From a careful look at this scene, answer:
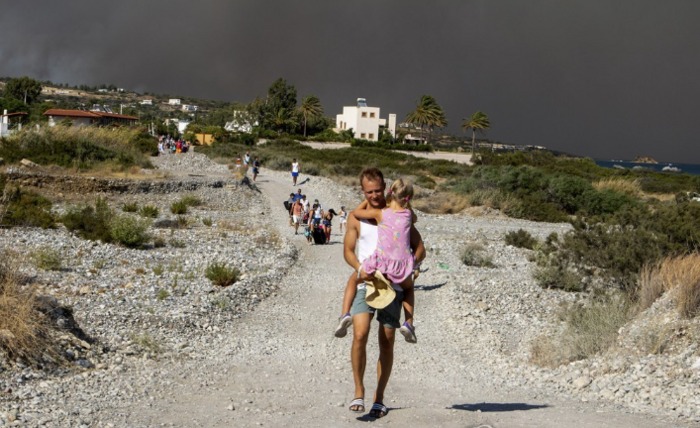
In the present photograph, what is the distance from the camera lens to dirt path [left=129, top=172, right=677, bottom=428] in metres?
6.29

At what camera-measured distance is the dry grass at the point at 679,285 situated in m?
8.66

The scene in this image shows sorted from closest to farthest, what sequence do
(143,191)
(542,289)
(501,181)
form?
(542,289) → (143,191) → (501,181)

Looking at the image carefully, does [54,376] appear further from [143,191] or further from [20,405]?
[143,191]

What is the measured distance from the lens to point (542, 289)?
1541 cm

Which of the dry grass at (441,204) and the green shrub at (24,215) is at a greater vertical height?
the dry grass at (441,204)

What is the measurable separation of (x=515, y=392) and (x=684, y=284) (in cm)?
262

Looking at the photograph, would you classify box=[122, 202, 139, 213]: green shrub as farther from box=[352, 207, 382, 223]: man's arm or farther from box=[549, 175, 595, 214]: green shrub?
box=[549, 175, 595, 214]: green shrub

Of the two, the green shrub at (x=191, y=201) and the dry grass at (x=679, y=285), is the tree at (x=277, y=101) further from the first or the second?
the dry grass at (x=679, y=285)

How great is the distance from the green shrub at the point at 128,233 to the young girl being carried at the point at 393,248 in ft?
45.1

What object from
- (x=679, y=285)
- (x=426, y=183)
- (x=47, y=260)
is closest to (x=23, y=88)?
(x=426, y=183)

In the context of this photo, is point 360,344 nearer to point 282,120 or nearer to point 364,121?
point 282,120

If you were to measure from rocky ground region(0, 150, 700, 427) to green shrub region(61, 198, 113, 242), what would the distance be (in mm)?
489

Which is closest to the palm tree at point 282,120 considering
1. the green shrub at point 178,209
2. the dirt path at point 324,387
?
the green shrub at point 178,209

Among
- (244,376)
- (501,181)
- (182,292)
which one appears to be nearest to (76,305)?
(182,292)
